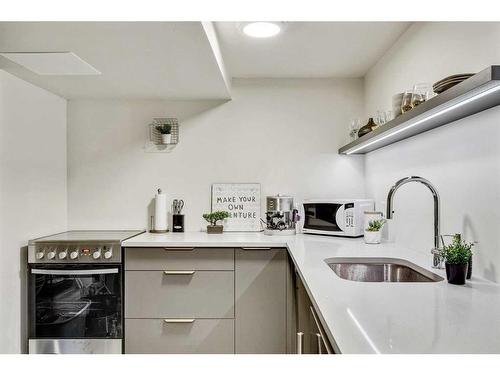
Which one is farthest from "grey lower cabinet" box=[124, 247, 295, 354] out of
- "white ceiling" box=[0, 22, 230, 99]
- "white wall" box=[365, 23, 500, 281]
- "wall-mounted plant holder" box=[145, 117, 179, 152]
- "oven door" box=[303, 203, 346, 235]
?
"white ceiling" box=[0, 22, 230, 99]

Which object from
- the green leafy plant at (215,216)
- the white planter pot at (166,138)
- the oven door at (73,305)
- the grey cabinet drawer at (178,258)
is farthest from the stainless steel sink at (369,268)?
the white planter pot at (166,138)

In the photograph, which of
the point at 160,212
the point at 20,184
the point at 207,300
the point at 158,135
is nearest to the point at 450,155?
the point at 207,300

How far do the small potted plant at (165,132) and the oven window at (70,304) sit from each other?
113 cm

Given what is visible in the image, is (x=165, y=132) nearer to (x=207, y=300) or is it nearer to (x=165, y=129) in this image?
(x=165, y=129)

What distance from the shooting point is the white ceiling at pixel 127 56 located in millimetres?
1727

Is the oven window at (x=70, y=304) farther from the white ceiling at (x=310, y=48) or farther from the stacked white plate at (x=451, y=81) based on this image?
the stacked white plate at (x=451, y=81)

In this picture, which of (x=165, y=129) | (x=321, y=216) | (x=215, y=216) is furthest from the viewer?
(x=165, y=129)

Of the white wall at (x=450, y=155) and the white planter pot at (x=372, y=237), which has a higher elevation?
the white wall at (x=450, y=155)

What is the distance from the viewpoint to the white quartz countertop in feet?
2.78

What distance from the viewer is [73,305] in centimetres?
242

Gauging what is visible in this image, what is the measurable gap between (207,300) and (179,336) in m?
0.29

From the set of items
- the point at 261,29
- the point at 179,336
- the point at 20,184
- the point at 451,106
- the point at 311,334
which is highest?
the point at 261,29

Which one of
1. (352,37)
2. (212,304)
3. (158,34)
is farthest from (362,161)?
(158,34)

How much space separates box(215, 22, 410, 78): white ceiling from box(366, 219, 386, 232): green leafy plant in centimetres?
114
